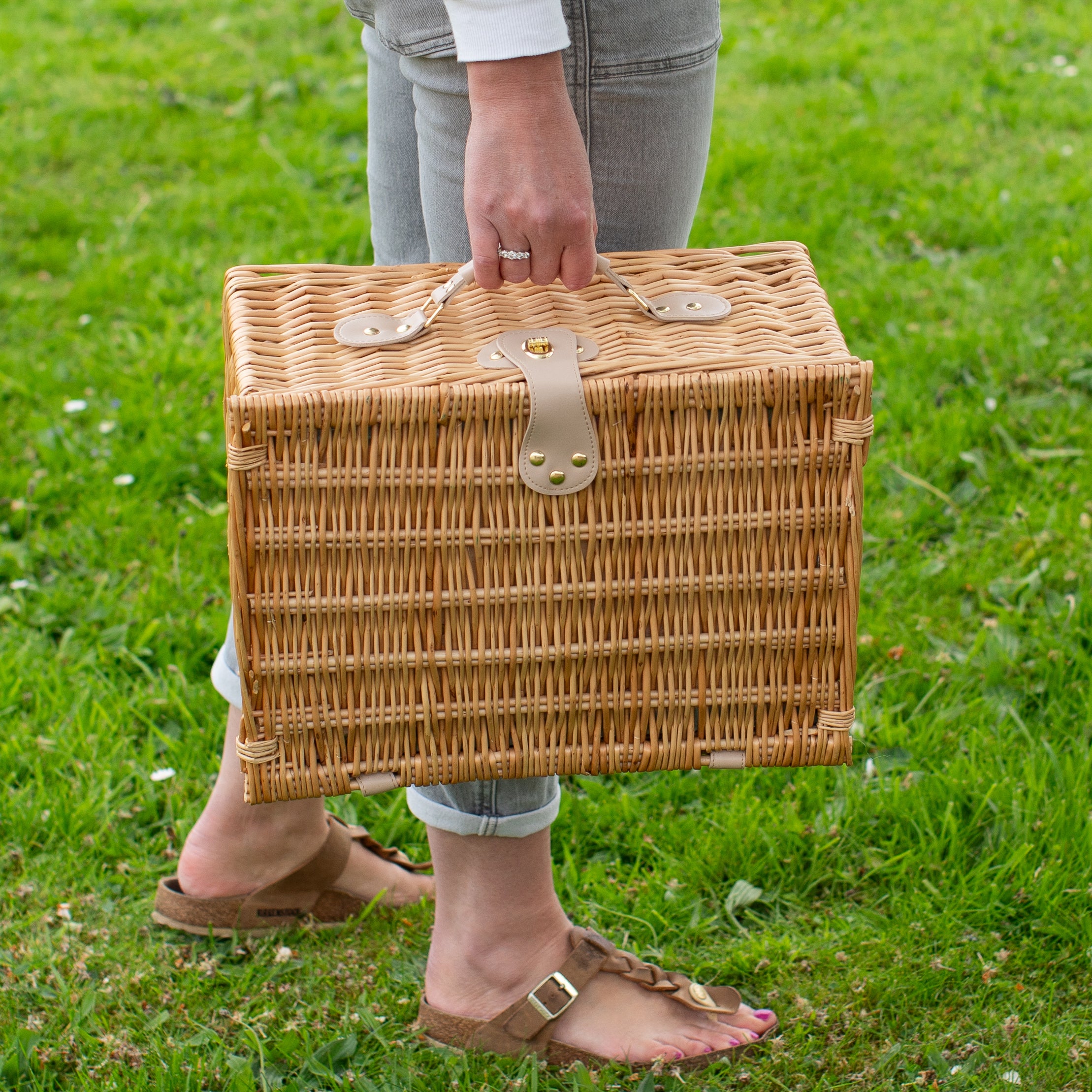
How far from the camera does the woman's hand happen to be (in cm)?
113

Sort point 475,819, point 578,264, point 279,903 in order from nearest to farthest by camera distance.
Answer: point 578,264
point 475,819
point 279,903

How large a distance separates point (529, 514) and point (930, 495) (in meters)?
1.41

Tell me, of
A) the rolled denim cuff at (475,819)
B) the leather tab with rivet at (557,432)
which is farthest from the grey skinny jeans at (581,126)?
the leather tab with rivet at (557,432)

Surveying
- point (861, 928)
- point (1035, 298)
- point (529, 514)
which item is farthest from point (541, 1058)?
point (1035, 298)

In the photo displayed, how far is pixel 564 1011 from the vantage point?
148cm

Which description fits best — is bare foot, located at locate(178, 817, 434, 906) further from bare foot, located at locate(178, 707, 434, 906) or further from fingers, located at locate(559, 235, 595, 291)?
fingers, located at locate(559, 235, 595, 291)

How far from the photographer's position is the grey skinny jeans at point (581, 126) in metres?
1.20

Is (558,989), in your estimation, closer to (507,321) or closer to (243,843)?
(243,843)

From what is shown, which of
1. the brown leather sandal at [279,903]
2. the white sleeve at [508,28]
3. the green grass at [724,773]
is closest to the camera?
the white sleeve at [508,28]

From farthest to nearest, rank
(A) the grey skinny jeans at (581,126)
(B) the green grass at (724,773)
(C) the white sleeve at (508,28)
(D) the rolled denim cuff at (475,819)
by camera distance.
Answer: (B) the green grass at (724,773) → (D) the rolled denim cuff at (475,819) → (A) the grey skinny jeans at (581,126) → (C) the white sleeve at (508,28)

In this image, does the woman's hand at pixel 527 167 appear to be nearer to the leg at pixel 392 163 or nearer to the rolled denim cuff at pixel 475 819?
the leg at pixel 392 163

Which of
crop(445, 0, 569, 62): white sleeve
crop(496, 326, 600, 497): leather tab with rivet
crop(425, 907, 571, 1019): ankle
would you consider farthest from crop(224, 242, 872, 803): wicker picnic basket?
crop(425, 907, 571, 1019): ankle

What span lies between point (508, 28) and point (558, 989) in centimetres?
105

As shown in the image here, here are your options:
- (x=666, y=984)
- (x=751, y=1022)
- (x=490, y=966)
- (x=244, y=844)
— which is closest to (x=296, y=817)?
(x=244, y=844)
